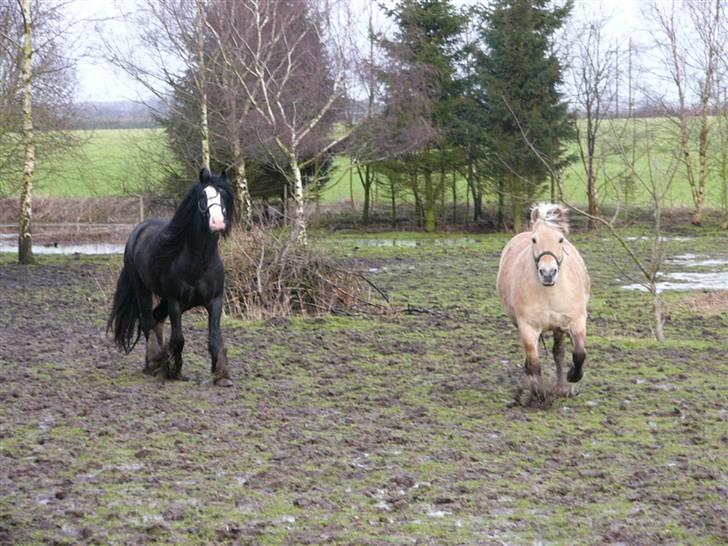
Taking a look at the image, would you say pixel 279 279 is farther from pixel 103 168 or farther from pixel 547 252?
pixel 103 168

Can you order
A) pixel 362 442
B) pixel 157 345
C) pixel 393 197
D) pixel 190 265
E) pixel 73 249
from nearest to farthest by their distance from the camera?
pixel 362 442 < pixel 190 265 < pixel 157 345 < pixel 73 249 < pixel 393 197

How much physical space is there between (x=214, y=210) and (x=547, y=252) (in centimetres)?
283

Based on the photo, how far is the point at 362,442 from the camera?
722 cm

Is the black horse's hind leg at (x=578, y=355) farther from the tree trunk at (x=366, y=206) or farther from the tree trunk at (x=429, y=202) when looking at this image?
the tree trunk at (x=366, y=206)

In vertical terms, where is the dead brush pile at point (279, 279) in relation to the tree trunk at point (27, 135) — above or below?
below

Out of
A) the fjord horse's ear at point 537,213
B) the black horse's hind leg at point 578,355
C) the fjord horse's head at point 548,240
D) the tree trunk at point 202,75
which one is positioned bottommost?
the black horse's hind leg at point 578,355

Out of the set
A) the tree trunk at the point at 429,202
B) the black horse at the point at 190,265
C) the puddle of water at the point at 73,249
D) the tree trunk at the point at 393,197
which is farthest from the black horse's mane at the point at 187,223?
the tree trunk at the point at 393,197

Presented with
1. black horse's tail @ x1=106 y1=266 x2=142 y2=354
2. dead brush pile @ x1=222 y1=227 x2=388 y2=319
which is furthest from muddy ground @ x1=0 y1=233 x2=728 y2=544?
dead brush pile @ x1=222 y1=227 x2=388 y2=319

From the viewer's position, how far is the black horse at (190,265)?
30.4 ft

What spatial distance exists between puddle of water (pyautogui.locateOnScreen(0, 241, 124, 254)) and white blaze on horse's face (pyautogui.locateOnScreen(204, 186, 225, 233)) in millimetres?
20754

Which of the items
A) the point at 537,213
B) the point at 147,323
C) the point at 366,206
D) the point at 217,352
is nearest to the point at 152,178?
the point at 366,206

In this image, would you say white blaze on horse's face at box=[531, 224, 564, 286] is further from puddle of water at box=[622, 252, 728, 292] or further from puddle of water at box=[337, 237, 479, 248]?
Result: puddle of water at box=[337, 237, 479, 248]

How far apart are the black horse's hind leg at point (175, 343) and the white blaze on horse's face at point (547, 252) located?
335 centimetres

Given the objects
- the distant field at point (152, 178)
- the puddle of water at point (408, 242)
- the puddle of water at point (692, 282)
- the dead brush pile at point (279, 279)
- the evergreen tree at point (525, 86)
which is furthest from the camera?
the evergreen tree at point (525, 86)
